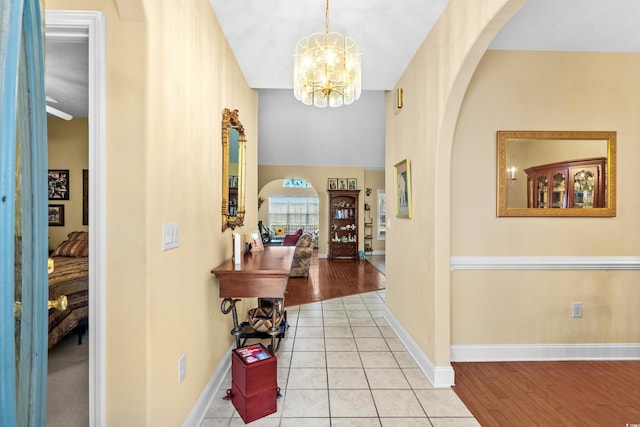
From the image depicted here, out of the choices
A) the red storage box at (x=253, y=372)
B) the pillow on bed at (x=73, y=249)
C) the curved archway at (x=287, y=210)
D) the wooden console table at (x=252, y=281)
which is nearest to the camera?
the red storage box at (x=253, y=372)

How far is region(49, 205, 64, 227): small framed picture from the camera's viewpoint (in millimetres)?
4242

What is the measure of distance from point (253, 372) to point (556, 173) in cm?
289

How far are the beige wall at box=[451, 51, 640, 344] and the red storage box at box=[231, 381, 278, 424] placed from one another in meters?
1.65

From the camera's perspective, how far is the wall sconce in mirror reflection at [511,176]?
106 inches

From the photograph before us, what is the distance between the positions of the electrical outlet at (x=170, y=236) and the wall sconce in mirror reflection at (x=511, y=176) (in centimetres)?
264

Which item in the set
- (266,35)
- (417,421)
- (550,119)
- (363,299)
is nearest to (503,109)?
(550,119)

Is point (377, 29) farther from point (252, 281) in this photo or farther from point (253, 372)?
point (253, 372)

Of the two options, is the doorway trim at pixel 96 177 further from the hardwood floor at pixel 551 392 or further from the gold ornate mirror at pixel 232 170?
the hardwood floor at pixel 551 392

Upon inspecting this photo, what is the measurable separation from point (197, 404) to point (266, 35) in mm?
2638

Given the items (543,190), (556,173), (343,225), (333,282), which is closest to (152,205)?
(543,190)

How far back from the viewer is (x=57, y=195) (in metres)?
4.21

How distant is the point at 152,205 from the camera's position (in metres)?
1.38

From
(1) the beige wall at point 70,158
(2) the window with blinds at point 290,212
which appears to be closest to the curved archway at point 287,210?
(2) the window with blinds at point 290,212

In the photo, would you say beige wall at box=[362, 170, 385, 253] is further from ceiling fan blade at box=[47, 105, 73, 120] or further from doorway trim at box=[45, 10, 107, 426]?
doorway trim at box=[45, 10, 107, 426]
